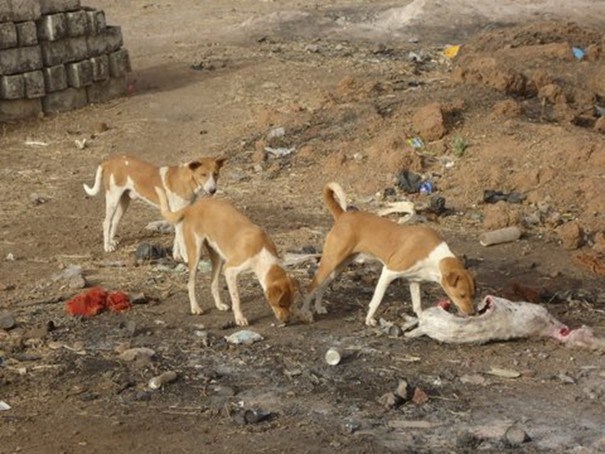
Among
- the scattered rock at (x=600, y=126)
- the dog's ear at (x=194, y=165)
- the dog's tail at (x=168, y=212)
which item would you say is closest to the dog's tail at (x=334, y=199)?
the dog's tail at (x=168, y=212)

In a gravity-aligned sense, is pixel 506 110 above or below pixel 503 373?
below

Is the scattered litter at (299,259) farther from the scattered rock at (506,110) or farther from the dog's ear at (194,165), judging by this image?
the scattered rock at (506,110)

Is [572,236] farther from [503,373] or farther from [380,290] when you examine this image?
[503,373]

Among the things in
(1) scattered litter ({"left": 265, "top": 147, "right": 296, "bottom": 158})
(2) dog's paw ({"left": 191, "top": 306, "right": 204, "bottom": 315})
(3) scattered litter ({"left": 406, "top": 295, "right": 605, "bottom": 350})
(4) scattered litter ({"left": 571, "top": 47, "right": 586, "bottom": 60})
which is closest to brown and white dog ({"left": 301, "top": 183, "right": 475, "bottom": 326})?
(3) scattered litter ({"left": 406, "top": 295, "right": 605, "bottom": 350})

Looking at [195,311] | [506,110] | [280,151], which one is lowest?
[280,151]

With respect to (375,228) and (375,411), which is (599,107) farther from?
(375,411)

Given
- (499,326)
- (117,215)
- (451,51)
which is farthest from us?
(451,51)

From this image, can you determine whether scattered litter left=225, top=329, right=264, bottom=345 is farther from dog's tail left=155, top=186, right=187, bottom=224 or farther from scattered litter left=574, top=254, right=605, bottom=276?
scattered litter left=574, top=254, right=605, bottom=276

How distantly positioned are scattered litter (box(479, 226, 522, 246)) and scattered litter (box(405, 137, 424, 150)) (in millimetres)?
2635

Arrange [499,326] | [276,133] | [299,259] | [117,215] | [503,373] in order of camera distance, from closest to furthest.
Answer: [503,373] → [499,326] → [299,259] → [117,215] → [276,133]

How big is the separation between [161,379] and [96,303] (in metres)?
1.64

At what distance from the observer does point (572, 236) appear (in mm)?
11375

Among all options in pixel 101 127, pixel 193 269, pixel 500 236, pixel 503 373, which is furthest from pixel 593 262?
pixel 101 127

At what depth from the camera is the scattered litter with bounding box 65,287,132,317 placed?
9.13m
